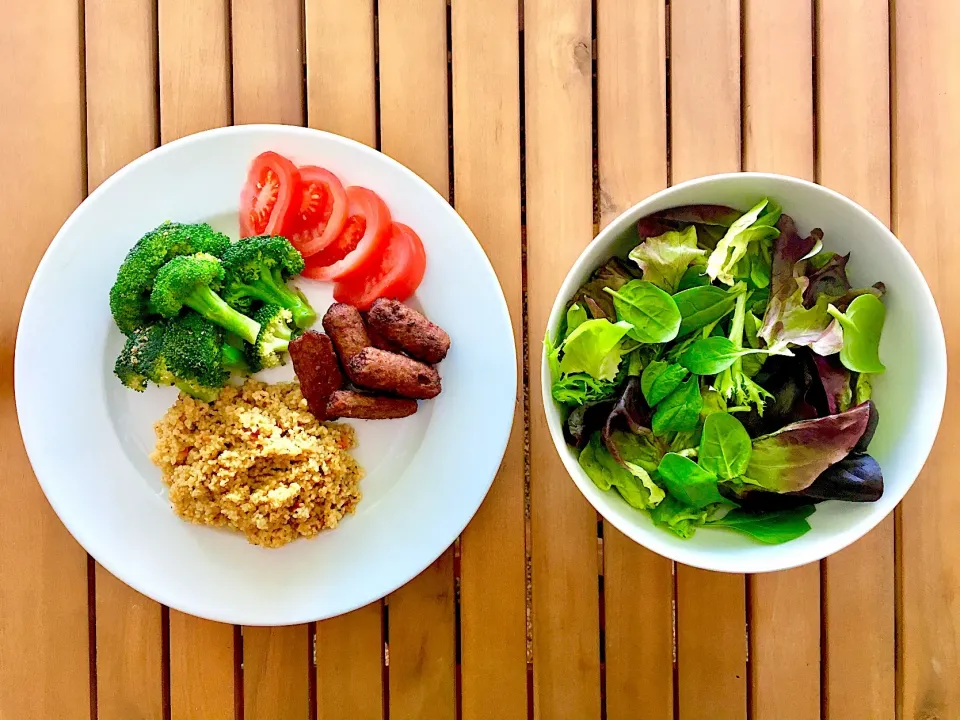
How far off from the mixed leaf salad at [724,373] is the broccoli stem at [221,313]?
49 cm

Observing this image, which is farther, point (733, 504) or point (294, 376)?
point (294, 376)

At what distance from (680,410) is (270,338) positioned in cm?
65

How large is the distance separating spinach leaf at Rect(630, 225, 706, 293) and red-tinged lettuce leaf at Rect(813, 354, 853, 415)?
231 mm

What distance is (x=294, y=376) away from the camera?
126 cm

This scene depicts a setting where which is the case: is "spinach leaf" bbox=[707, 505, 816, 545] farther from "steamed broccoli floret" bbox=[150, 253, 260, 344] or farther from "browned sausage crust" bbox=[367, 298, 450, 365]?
"steamed broccoli floret" bbox=[150, 253, 260, 344]

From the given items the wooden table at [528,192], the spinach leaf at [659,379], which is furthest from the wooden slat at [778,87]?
the spinach leaf at [659,379]

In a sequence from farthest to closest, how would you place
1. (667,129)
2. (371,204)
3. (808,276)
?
(667,129), (371,204), (808,276)

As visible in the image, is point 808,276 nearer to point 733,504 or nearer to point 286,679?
point 733,504

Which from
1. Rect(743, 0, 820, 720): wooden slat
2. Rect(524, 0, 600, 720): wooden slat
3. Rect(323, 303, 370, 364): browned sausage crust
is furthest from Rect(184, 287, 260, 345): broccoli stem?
Rect(743, 0, 820, 720): wooden slat

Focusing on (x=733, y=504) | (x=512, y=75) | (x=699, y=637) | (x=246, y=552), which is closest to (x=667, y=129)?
(x=512, y=75)

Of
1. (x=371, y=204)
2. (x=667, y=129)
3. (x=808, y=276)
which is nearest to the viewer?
(x=808, y=276)

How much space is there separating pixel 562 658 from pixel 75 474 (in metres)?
0.89

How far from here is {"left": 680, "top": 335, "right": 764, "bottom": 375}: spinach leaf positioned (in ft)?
3.43

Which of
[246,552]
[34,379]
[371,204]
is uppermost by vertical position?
[371,204]
